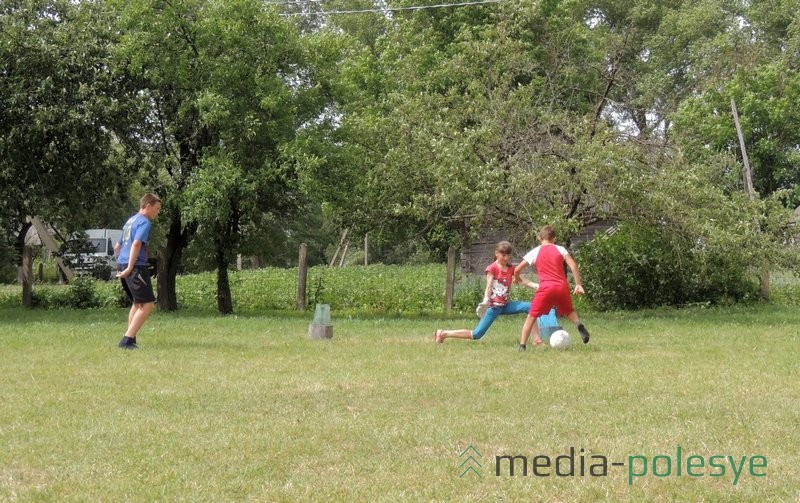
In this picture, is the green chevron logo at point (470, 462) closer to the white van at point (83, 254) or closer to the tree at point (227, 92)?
the tree at point (227, 92)

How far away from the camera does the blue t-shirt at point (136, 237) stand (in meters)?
11.3

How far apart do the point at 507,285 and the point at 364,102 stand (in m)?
12.5

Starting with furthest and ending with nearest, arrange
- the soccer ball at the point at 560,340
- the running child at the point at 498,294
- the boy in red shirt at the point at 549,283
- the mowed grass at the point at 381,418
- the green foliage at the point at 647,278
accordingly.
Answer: the green foliage at the point at 647,278 < the running child at the point at 498,294 < the soccer ball at the point at 560,340 < the boy in red shirt at the point at 549,283 < the mowed grass at the point at 381,418

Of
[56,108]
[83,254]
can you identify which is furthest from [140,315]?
[83,254]

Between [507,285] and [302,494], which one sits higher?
[507,285]

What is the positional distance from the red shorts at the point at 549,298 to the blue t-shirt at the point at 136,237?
16.2 ft

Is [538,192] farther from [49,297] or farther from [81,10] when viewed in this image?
[49,297]

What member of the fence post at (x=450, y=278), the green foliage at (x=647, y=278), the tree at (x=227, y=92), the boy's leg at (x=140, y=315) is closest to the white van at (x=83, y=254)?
the tree at (x=227, y=92)

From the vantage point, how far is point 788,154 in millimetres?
37844

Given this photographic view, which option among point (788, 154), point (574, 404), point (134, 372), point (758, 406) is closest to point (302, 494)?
point (574, 404)

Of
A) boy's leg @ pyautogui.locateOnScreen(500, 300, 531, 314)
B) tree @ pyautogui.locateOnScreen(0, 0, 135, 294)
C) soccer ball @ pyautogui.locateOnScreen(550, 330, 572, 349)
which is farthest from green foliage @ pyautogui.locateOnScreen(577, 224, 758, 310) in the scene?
tree @ pyautogui.locateOnScreen(0, 0, 135, 294)

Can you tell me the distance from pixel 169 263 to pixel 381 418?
47.6 ft

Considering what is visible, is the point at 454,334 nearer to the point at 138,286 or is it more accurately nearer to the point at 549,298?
the point at 549,298

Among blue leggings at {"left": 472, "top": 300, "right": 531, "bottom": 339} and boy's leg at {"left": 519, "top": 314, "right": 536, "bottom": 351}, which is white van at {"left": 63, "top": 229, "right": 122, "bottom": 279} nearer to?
blue leggings at {"left": 472, "top": 300, "right": 531, "bottom": 339}
